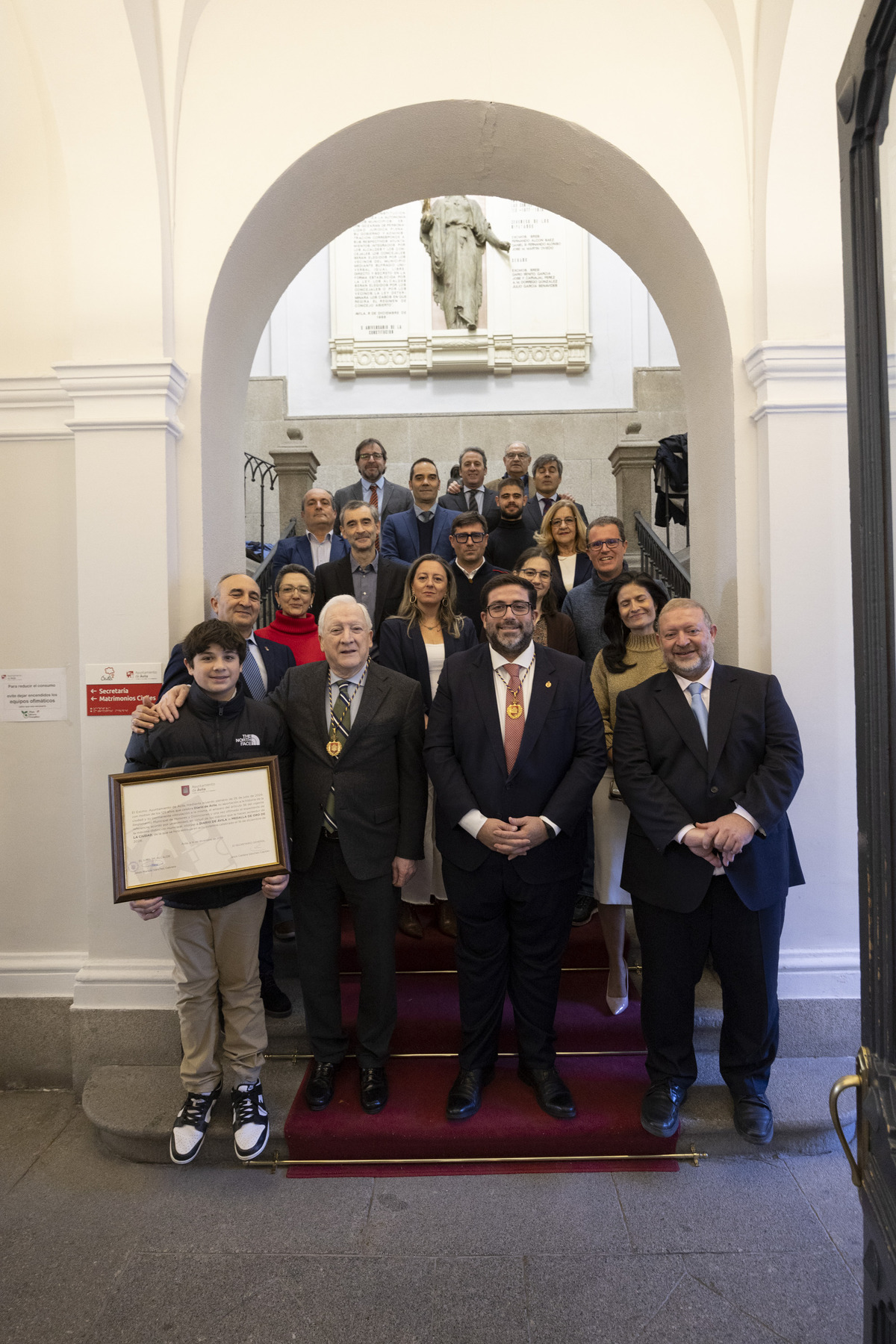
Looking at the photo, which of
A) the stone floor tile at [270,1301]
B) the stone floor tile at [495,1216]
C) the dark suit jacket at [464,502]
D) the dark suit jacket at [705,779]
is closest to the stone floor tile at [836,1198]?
the stone floor tile at [495,1216]

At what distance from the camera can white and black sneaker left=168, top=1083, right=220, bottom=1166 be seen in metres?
3.04

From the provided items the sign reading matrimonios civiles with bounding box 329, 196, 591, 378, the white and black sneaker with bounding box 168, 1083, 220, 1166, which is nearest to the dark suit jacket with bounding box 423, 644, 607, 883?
the white and black sneaker with bounding box 168, 1083, 220, 1166

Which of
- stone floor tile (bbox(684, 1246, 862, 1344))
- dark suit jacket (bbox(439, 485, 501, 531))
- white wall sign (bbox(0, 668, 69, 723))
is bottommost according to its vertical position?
stone floor tile (bbox(684, 1246, 862, 1344))

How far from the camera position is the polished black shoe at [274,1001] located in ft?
12.2

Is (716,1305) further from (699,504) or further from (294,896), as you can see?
(699,504)

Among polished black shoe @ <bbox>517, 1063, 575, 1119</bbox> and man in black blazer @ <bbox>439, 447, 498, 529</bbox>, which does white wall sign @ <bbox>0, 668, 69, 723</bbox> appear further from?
man in black blazer @ <bbox>439, 447, 498, 529</bbox>

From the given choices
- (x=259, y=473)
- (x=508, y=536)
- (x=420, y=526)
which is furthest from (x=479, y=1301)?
(x=259, y=473)

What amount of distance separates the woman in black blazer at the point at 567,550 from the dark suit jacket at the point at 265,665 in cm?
145

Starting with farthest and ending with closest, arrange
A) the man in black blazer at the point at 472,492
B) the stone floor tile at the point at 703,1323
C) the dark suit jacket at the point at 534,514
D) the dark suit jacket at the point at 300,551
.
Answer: the man in black blazer at the point at 472,492
the dark suit jacket at the point at 534,514
the dark suit jacket at the point at 300,551
the stone floor tile at the point at 703,1323

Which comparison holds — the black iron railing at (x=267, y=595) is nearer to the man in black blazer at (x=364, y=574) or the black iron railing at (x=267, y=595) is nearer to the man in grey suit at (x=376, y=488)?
the man in grey suit at (x=376, y=488)

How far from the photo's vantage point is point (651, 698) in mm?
3211

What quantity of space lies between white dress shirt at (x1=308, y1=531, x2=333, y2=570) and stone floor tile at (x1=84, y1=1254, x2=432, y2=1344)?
11.3ft

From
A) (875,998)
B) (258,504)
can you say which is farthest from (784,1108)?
(258,504)

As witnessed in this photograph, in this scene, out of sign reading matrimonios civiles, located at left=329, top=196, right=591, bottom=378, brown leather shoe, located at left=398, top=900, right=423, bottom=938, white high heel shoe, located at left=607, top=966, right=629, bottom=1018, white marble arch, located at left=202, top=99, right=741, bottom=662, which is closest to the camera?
white high heel shoe, located at left=607, top=966, right=629, bottom=1018
